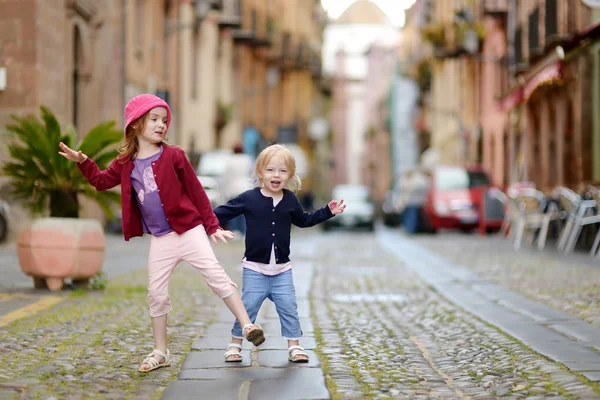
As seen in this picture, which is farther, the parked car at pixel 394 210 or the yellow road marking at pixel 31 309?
the parked car at pixel 394 210

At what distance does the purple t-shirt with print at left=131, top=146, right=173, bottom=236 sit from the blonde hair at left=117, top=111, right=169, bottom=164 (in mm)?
55

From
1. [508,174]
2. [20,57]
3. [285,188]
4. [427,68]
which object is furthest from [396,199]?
[285,188]

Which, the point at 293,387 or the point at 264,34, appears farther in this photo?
the point at 264,34

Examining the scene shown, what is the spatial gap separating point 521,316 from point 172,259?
3.52 meters

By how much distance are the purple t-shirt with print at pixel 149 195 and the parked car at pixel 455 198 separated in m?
22.3

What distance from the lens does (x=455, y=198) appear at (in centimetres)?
2842

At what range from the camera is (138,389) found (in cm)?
520

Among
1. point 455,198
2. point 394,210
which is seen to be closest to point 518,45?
point 455,198

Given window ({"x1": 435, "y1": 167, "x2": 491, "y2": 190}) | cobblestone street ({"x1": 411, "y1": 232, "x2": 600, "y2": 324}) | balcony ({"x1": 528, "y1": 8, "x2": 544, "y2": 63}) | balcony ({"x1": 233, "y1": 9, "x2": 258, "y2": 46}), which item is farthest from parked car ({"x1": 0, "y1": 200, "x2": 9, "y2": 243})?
balcony ({"x1": 233, "y1": 9, "x2": 258, "y2": 46})

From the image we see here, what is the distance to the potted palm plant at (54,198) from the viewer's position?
32.1 ft

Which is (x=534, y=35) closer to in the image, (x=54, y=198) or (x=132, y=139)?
(x=54, y=198)

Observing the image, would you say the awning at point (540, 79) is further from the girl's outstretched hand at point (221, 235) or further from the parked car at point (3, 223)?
the girl's outstretched hand at point (221, 235)

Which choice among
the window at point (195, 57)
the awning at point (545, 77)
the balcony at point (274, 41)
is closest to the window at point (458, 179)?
the awning at point (545, 77)

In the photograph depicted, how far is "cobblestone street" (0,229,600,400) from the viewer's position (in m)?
5.22
